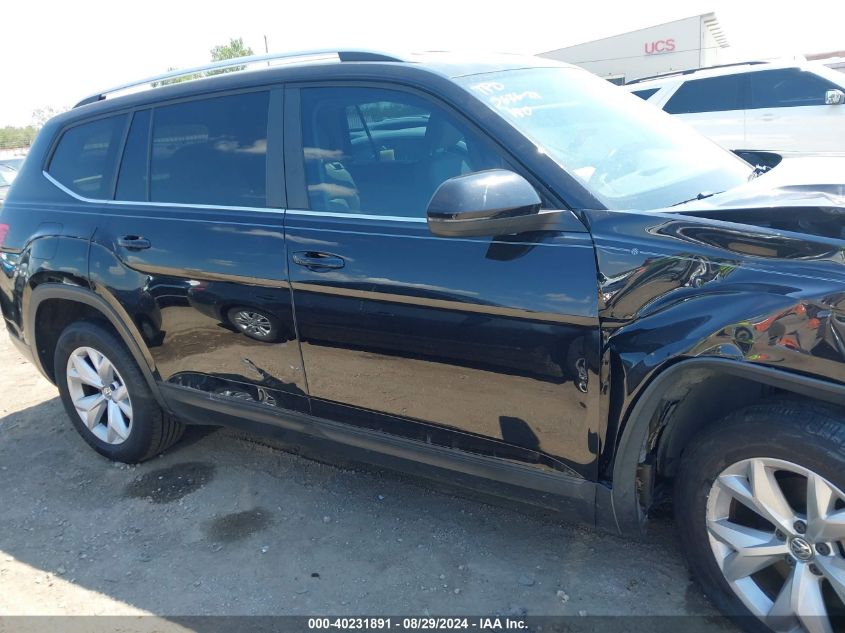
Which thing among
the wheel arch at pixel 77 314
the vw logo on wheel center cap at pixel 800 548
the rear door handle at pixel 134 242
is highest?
the rear door handle at pixel 134 242

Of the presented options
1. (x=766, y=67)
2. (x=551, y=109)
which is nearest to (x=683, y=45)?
(x=766, y=67)

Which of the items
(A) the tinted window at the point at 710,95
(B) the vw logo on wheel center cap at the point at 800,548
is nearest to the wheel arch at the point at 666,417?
(B) the vw logo on wheel center cap at the point at 800,548

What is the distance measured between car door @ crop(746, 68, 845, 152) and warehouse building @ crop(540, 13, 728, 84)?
19077 millimetres

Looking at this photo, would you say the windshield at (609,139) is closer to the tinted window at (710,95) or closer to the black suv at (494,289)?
the black suv at (494,289)

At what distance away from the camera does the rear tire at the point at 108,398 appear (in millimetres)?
3678

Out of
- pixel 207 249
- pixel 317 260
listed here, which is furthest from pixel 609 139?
pixel 207 249

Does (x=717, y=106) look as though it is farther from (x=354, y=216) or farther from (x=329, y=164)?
(x=354, y=216)

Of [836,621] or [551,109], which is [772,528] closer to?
[836,621]

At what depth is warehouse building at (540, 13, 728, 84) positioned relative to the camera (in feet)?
92.0

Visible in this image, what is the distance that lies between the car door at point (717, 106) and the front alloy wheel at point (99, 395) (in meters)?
8.28

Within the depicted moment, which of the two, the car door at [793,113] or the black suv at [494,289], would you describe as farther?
the car door at [793,113]

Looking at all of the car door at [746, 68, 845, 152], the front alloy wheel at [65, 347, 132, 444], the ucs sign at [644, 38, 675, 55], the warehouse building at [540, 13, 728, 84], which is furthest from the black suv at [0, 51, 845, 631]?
the ucs sign at [644, 38, 675, 55]

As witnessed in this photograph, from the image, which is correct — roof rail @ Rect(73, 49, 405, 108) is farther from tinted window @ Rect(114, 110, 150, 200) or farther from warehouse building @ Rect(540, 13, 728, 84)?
warehouse building @ Rect(540, 13, 728, 84)

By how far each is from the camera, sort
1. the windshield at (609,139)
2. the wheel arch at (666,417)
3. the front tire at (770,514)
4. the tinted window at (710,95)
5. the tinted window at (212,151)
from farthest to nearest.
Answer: the tinted window at (710,95) → the tinted window at (212,151) → the windshield at (609,139) → the wheel arch at (666,417) → the front tire at (770,514)
